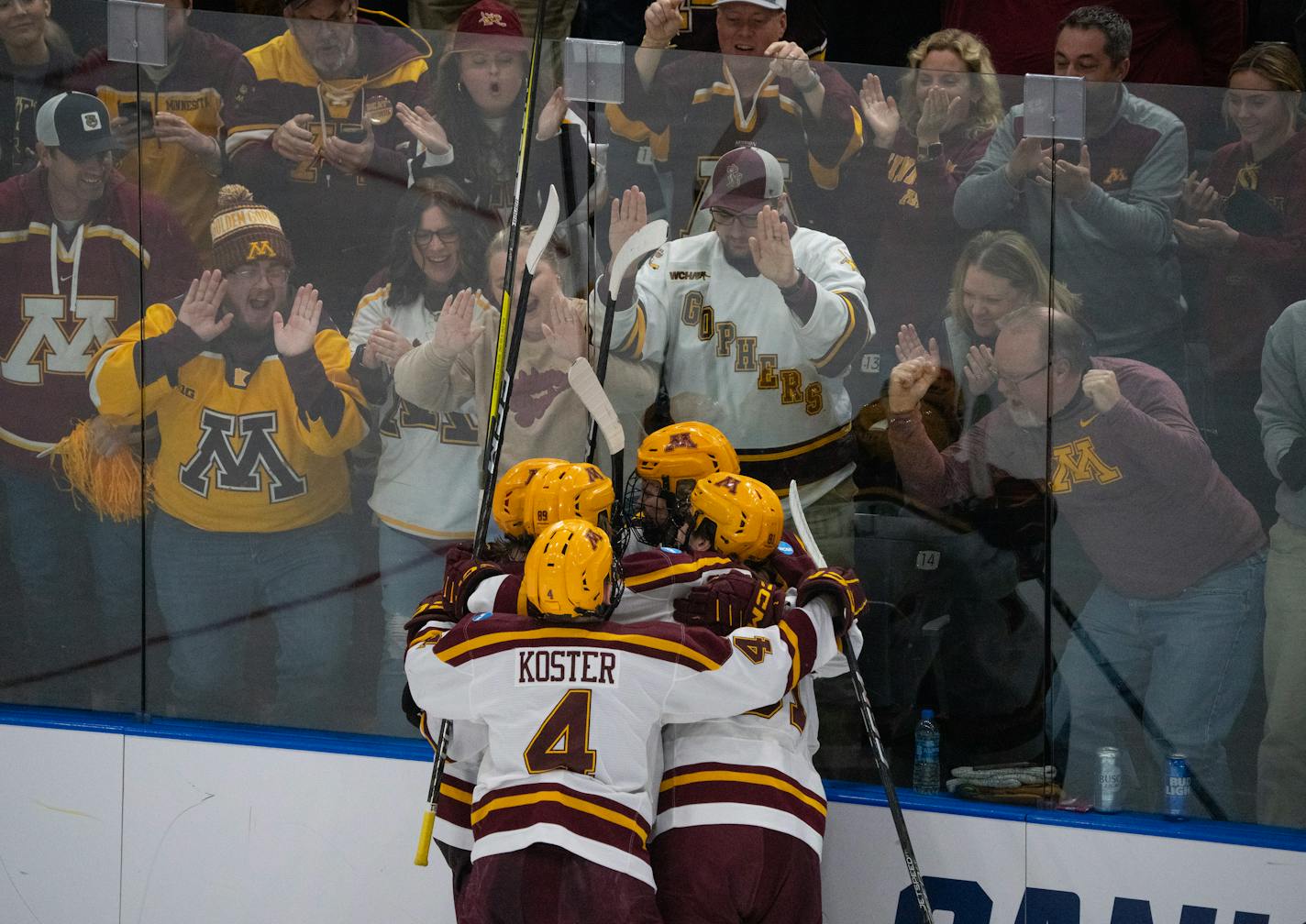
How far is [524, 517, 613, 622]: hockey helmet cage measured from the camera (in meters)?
2.58

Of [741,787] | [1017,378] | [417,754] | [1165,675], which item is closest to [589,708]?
[741,787]

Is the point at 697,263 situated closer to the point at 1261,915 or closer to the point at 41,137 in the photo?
the point at 41,137

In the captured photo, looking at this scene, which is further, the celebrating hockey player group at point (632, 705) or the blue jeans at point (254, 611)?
the blue jeans at point (254, 611)

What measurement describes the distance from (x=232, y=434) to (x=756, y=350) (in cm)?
118

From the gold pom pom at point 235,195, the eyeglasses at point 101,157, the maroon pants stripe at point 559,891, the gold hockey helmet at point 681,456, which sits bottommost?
the maroon pants stripe at point 559,891

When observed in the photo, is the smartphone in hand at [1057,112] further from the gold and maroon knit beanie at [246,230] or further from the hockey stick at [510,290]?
the gold and maroon knit beanie at [246,230]

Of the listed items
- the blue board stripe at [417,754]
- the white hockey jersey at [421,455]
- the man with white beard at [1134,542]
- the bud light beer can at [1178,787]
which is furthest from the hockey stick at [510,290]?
the bud light beer can at [1178,787]

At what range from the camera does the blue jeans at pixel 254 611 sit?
3480 mm

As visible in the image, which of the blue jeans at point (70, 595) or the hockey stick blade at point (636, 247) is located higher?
the hockey stick blade at point (636, 247)

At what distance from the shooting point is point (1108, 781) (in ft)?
10.3

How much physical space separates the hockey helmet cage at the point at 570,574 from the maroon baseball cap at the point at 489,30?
121 centimetres

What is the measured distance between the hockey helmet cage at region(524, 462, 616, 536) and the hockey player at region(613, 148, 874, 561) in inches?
16.9

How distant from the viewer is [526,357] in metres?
3.35

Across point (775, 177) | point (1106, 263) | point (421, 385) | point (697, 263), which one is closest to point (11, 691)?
point (421, 385)
